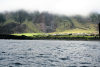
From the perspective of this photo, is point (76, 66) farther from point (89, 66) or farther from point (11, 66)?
point (11, 66)

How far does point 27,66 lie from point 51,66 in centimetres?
671

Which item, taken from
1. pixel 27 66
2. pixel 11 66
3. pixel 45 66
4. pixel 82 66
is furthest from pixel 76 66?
pixel 11 66

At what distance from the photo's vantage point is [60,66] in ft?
151

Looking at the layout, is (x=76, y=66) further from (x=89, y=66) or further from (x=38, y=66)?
(x=38, y=66)

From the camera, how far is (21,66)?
150 ft

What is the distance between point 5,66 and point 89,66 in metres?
23.3

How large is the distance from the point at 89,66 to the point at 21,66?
19.0 meters

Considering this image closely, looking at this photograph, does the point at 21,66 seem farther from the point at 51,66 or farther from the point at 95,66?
the point at 95,66

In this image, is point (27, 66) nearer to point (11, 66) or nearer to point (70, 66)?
point (11, 66)

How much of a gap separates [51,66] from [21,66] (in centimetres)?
837

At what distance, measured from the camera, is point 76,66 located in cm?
4609

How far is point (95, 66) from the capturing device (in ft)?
150

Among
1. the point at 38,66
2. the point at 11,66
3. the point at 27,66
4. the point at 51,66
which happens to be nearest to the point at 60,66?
the point at 51,66

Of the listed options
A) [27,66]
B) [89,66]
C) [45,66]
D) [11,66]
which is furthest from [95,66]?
[11,66]
